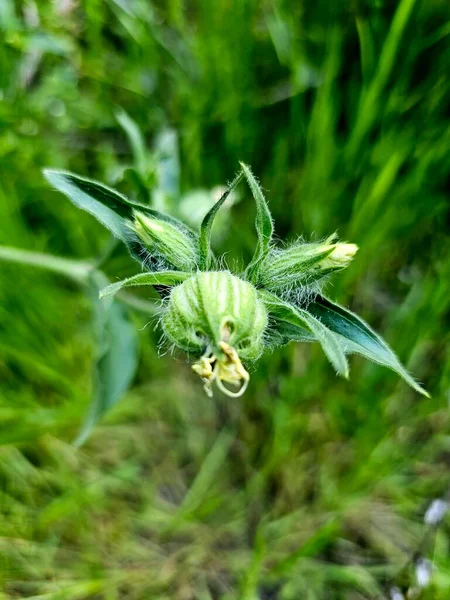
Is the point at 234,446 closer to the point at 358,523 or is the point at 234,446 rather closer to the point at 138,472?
the point at 138,472

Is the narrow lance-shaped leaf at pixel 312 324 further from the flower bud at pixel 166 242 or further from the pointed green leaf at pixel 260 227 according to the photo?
the flower bud at pixel 166 242

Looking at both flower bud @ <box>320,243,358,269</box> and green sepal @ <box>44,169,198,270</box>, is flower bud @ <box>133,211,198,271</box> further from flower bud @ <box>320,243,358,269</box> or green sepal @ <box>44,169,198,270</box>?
flower bud @ <box>320,243,358,269</box>

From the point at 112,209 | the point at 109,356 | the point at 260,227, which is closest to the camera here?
the point at 260,227

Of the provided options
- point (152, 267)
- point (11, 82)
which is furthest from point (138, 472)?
point (11, 82)

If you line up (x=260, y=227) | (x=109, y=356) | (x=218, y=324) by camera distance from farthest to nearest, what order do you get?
(x=109, y=356)
(x=260, y=227)
(x=218, y=324)

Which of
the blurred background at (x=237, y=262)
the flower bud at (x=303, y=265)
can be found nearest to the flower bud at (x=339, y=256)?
the flower bud at (x=303, y=265)

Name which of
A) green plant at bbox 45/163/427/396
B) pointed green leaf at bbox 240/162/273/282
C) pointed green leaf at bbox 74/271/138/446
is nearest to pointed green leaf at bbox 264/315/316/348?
green plant at bbox 45/163/427/396

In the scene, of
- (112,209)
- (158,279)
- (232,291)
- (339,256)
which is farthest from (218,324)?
(112,209)

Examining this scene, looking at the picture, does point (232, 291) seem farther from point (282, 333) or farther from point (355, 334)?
point (355, 334)
